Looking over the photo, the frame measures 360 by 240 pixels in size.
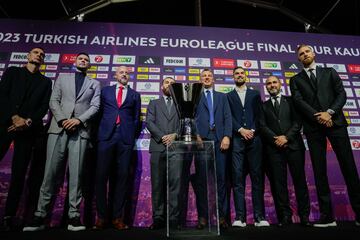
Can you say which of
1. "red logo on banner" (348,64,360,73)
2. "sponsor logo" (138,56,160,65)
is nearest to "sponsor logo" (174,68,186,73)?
"sponsor logo" (138,56,160,65)

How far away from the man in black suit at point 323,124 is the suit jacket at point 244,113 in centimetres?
45

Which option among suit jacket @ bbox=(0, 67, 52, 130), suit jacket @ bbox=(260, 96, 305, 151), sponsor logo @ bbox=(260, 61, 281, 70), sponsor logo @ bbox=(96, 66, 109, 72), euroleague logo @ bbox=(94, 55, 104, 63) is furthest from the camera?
sponsor logo @ bbox=(260, 61, 281, 70)

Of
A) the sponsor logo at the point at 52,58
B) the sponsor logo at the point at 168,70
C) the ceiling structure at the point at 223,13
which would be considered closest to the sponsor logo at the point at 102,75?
the sponsor logo at the point at 52,58

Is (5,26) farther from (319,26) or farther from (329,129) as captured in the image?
(319,26)

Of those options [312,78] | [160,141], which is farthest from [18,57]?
[312,78]

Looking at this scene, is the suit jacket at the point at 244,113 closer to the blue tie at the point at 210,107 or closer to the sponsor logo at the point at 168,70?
the blue tie at the point at 210,107

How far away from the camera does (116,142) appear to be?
3.11m

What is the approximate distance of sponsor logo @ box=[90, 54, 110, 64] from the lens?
13.9ft

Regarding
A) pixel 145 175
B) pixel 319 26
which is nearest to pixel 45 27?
pixel 145 175

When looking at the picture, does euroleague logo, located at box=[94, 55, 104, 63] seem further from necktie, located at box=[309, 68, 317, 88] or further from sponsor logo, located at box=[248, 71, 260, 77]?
necktie, located at box=[309, 68, 317, 88]

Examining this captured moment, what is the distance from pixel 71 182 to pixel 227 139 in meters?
→ 1.69

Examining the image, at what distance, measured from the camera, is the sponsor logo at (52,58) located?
4219mm

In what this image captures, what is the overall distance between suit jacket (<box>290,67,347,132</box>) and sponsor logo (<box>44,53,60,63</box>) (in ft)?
11.2

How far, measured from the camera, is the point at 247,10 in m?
7.35
